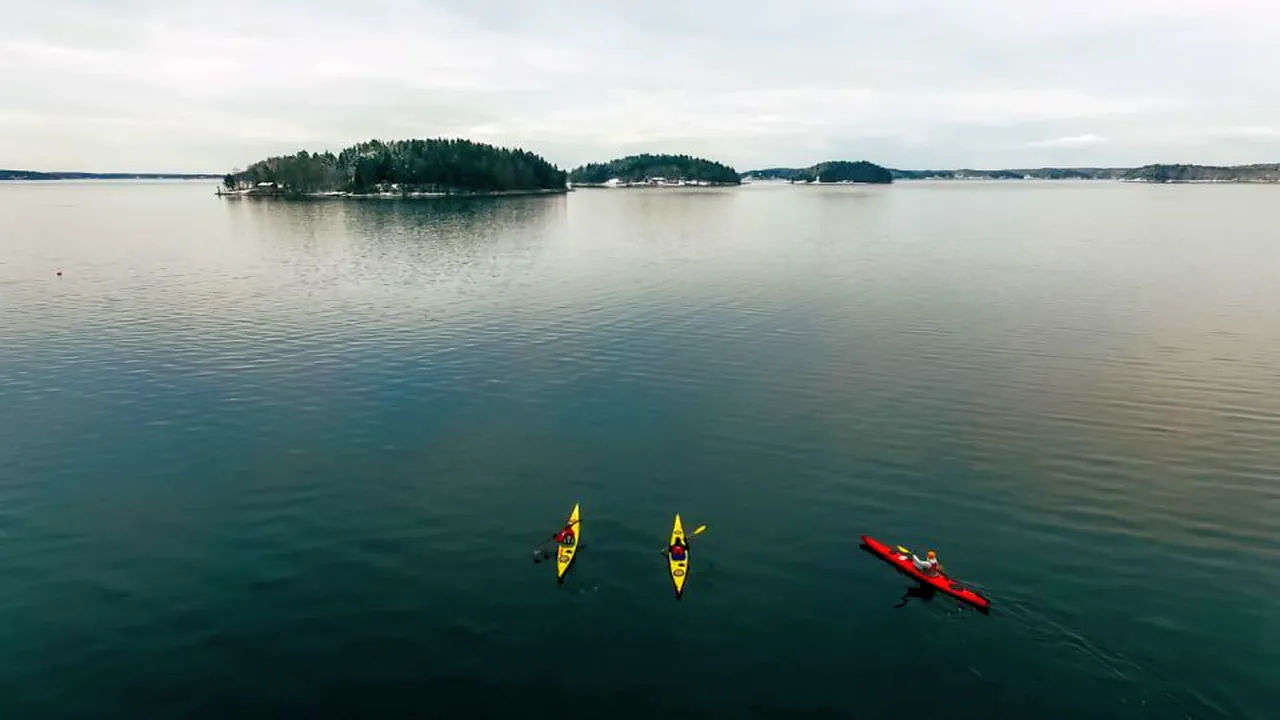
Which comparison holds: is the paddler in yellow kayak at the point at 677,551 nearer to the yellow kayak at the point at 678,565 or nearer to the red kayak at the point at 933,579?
the yellow kayak at the point at 678,565

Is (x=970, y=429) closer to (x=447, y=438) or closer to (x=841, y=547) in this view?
(x=841, y=547)

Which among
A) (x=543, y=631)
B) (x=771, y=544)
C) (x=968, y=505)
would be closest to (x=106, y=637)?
(x=543, y=631)

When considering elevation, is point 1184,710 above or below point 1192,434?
below

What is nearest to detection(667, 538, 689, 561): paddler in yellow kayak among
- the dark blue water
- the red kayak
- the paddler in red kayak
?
the dark blue water

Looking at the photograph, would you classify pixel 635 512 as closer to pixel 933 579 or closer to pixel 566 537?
pixel 566 537

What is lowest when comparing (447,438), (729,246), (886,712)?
(886,712)

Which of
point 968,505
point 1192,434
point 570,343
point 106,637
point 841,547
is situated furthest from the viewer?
point 570,343

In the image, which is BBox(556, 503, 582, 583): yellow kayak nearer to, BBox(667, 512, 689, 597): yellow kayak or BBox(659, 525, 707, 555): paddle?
BBox(659, 525, 707, 555): paddle

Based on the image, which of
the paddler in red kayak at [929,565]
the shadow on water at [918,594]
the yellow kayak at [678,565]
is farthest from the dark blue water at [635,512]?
the paddler in red kayak at [929,565]
